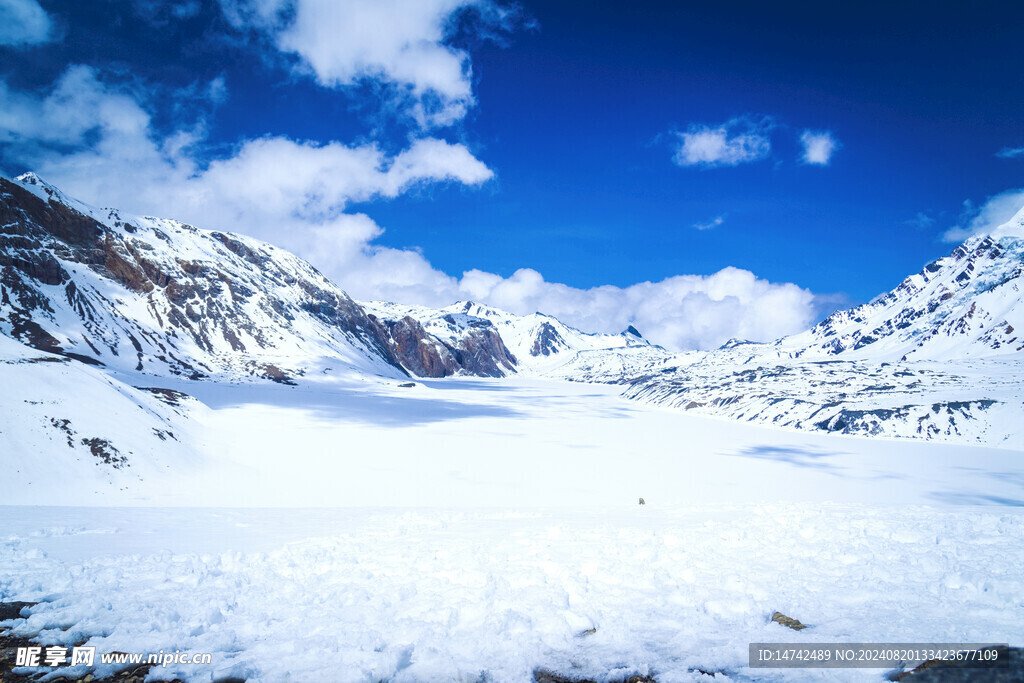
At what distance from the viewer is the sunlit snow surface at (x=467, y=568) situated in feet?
16.7

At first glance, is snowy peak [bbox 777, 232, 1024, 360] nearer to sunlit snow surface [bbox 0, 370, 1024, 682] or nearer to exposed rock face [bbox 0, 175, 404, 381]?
sunlit snow surface [bbox 0, 370, 1024, 682]

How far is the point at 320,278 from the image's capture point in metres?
164

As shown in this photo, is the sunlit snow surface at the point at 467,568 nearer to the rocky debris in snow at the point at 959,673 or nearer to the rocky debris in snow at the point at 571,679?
the rocky debris in snow at the point at 571,679

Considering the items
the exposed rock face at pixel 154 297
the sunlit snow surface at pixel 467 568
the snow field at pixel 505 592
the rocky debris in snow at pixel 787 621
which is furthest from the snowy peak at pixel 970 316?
the exposed rock face at pixel 154 297

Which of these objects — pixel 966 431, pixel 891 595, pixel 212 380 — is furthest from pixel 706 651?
pixel 212 380

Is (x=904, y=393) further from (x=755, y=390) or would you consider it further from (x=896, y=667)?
(x=896, y=667)

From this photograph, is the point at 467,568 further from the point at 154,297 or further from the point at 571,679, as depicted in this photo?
the point at 154,297

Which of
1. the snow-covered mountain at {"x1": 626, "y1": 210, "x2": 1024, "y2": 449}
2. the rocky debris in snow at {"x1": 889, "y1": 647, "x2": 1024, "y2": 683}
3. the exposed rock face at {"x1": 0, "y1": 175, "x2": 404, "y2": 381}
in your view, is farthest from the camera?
the exposed rock face at {"x1": 0, "y1": 175, "x2": 404, "y2": 381}

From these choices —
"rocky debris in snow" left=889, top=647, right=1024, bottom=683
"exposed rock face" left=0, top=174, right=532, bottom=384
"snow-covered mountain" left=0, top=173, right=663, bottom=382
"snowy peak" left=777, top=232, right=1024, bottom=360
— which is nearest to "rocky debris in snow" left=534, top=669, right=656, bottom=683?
"rocky debris in snow" left=889, top=647, right=1024, bottom=683

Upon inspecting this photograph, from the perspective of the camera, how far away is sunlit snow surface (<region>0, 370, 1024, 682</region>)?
16.7 ft

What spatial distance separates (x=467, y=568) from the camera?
25.7ft

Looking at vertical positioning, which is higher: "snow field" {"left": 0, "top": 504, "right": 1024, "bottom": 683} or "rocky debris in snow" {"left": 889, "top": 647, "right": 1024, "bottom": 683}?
"rocky debris in snow" {"left": 889, "top": 647, "right": 1024, "bottom": 683}

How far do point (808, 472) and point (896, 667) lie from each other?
2335 cm

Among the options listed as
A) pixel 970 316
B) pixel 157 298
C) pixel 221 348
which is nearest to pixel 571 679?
pixel 221 348
